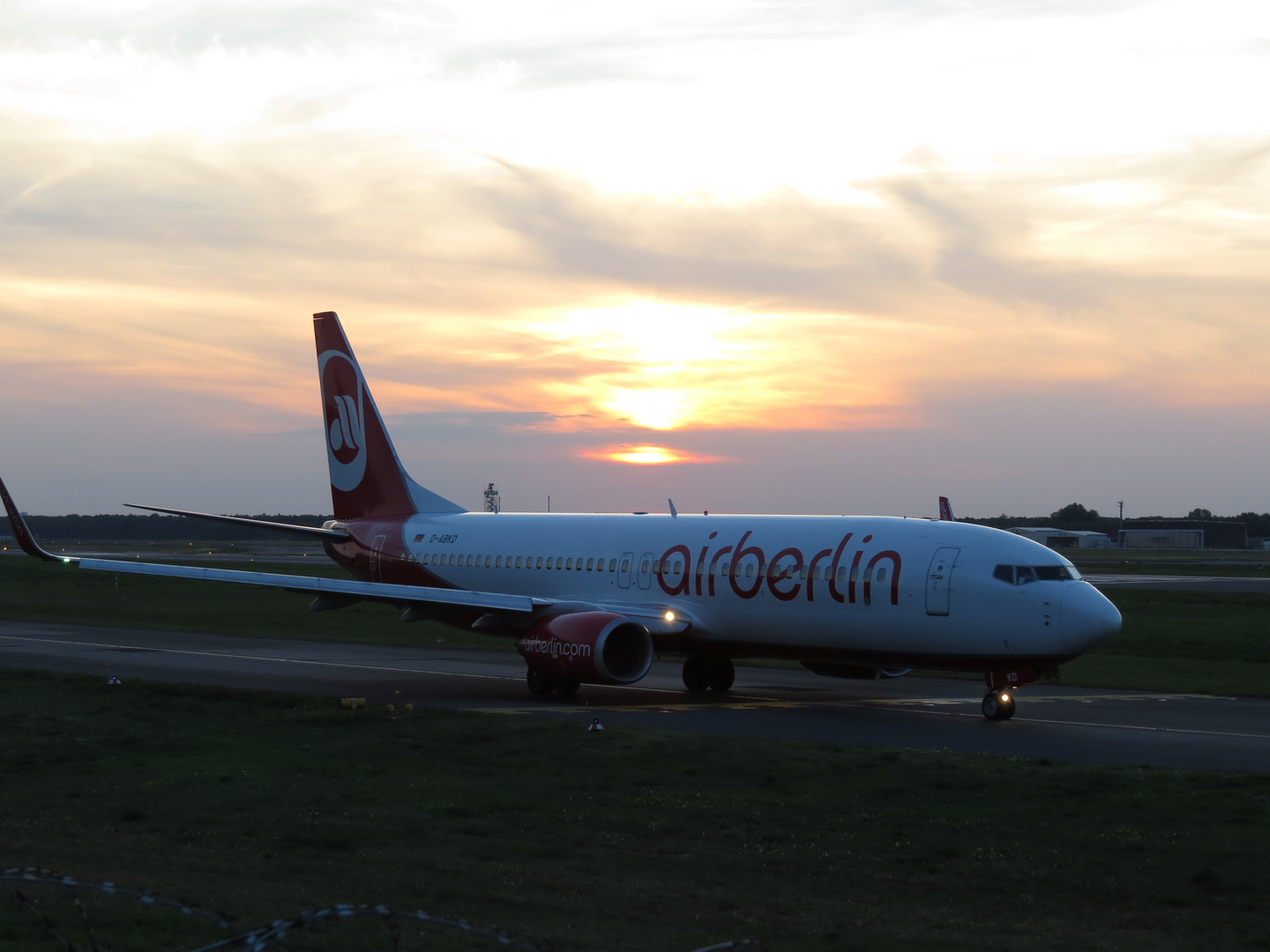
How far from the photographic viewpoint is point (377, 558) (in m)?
36.9

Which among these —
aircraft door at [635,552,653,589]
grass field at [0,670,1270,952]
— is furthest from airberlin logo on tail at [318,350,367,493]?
grass field at [0,670,1270,952]

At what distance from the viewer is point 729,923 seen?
36.2ft

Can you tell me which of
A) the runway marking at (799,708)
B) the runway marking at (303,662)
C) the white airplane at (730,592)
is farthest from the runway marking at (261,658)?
the runway marking at (799,708)

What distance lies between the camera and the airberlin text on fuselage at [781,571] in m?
26.0

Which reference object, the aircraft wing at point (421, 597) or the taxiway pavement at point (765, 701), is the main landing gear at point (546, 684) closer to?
the taxiway pavement at point (765, 701)

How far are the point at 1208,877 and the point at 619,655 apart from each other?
54.5ft

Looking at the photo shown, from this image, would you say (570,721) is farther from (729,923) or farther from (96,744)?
(729,923)

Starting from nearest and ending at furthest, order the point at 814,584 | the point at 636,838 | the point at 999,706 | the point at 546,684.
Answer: the point at 636,838
the point at 999,706
the point at 814,584
the point at 546,684

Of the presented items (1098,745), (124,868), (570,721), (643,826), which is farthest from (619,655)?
(124,868)

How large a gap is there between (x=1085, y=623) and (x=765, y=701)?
734cm

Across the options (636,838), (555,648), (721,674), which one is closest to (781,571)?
(721,674)

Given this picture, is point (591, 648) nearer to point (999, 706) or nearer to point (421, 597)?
point (421, 597)

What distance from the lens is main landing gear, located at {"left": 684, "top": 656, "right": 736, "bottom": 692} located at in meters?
30.0

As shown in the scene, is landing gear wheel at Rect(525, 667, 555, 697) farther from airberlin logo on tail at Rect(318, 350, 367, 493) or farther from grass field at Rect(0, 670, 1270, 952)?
airberlin logo on tail at Rect(318, 350, 367, 493)
